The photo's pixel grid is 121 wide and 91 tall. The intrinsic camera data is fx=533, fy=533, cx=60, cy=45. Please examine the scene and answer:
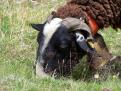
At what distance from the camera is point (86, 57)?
27.3ft

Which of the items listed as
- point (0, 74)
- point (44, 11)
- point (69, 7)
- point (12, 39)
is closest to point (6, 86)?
point (0, 74)

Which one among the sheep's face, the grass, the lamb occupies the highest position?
the lamb

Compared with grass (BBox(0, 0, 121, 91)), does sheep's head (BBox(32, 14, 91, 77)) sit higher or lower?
higher

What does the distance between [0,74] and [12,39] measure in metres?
2.11

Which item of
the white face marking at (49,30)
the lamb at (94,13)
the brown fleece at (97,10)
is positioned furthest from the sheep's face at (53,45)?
the brown fleece at (97,10)

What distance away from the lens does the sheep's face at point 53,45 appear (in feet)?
26.0

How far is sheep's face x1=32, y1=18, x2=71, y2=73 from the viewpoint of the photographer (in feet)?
26.0

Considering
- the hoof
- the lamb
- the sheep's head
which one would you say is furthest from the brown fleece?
the hoof

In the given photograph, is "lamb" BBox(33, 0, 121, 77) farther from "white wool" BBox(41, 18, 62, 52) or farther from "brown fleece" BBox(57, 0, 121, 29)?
"white wool" BBox(41, 18, 62, 52)

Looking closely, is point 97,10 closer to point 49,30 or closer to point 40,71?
point 49,30

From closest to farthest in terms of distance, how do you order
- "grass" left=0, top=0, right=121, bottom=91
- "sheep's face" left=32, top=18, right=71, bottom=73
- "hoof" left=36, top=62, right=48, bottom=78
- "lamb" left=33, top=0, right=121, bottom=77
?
"grass" left=0, top=0, right=121, bottom=91 < "hoof" left=36, top=62, right=48, bottom=78 < "sheep's face" left=32, top=18, right=71, bottom=73 < "lamb" left=33, top=0, right=121, bottom=77

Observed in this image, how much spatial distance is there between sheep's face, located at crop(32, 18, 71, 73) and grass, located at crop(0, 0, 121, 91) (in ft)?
0.95


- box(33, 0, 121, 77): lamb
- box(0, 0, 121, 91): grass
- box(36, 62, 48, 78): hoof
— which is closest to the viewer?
box(0, 0, 121, 91): grass

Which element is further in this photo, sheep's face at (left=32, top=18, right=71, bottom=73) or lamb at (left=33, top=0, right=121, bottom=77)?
lamb at (left=33, top=0, right=121, bottom=77)
